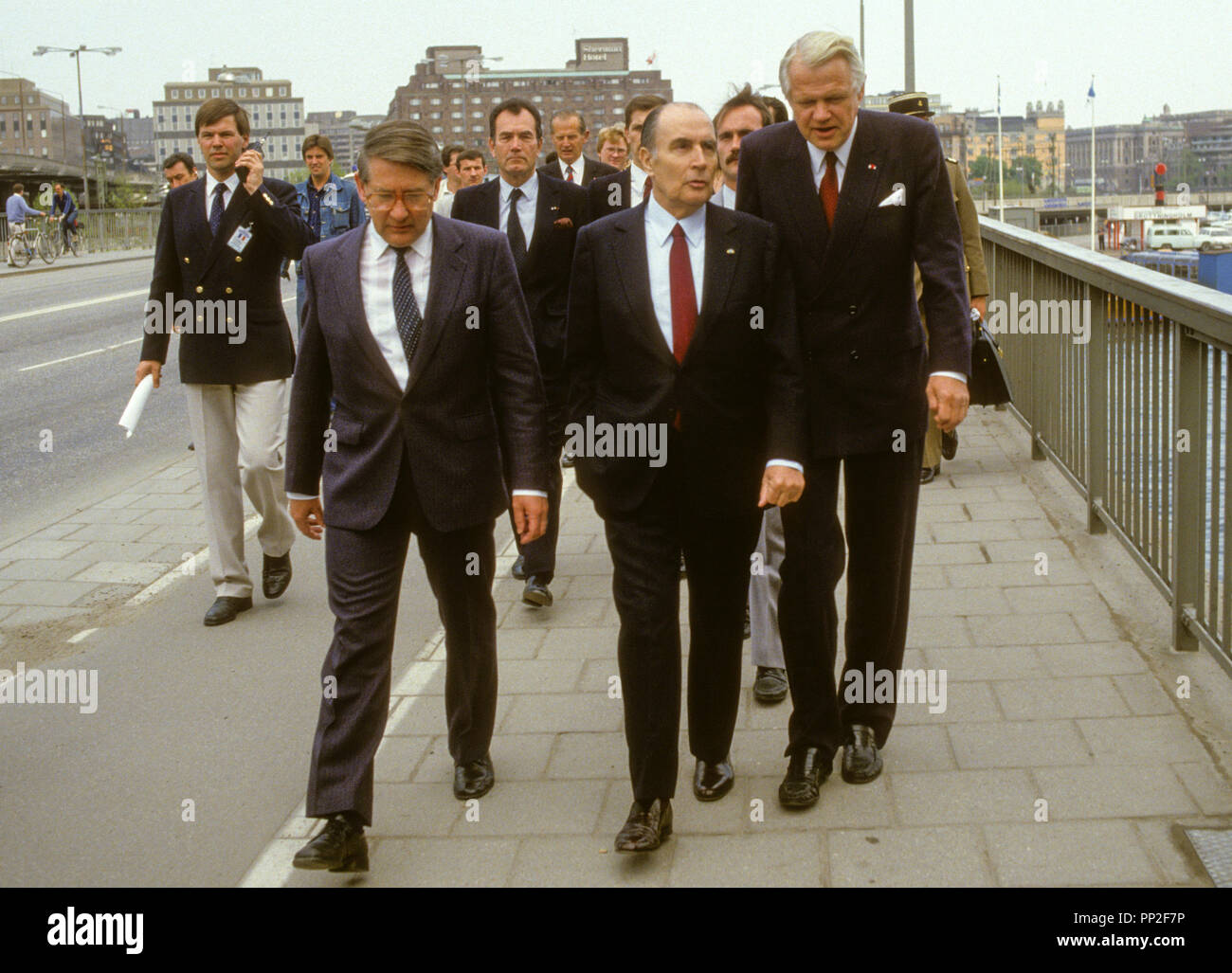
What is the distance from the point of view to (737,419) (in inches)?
167

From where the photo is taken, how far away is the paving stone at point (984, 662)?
→ 5.43m

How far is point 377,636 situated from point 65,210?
140ft

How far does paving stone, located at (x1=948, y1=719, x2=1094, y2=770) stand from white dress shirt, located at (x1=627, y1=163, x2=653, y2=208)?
12.8 feet

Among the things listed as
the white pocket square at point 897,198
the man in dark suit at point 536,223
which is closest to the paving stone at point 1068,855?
the white pocket square at point 897,198

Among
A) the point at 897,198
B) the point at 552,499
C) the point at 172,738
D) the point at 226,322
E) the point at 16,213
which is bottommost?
the point at 172,738

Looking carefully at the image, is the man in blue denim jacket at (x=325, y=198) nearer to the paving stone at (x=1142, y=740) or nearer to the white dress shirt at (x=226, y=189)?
the white dress shirt at (x=226, y=189)

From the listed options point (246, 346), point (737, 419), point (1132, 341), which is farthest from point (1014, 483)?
point (737, 419)

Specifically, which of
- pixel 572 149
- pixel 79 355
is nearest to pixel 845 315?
pixel 572 149

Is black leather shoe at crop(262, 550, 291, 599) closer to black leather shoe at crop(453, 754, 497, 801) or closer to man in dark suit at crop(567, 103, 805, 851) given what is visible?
black leather shoe at crop(453, 754, 497, 801)

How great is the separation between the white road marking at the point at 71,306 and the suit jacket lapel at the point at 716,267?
20.4 meters

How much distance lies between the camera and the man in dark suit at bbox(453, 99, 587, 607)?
22.9ft

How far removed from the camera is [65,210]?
1704 inches

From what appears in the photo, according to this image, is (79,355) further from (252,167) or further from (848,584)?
(848,584)

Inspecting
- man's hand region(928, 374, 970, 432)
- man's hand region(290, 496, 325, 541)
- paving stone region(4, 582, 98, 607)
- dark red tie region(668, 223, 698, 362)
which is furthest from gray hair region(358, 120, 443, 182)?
paving stone region(4, 582, 98, 607)
